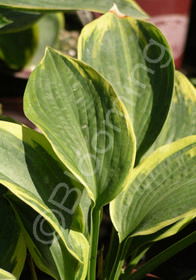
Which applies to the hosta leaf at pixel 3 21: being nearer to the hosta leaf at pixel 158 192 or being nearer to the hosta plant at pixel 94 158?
the hosta plant at pixel 94 158

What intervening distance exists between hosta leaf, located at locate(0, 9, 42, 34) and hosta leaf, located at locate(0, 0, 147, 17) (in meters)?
0.13

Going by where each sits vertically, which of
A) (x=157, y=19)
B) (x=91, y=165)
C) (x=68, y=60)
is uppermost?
(x=68, y=60)

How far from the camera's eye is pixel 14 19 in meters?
0.79

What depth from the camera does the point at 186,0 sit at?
1.36 m

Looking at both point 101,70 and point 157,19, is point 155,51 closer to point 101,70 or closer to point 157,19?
point 101,70

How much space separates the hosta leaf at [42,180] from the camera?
1.48 ft

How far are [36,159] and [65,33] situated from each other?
1047 mm

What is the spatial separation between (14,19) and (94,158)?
0.45 m

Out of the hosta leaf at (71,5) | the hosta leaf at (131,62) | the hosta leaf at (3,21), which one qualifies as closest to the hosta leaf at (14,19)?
the hosta leaf at (3,21)

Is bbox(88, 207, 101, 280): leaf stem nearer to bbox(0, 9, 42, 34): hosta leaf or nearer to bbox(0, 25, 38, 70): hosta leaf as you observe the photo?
bbox(0, 9, 42, 34): hosta leaf

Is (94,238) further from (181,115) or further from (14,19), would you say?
(14,19)

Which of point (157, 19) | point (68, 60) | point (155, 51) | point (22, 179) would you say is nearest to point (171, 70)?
point (155, 51)

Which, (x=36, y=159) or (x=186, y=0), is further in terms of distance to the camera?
(x=186, y=0)

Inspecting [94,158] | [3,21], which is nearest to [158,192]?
[94,158]
